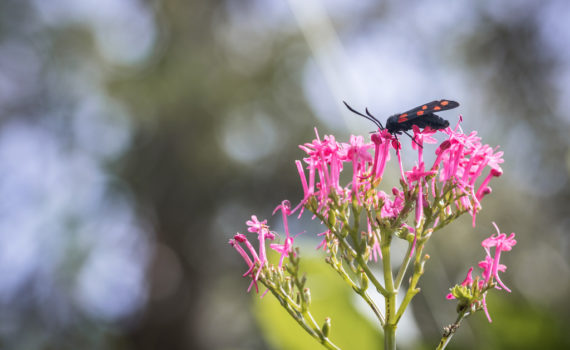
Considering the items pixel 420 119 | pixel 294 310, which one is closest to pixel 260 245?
pixel 294 310

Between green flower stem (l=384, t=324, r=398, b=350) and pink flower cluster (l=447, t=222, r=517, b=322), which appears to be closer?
green flower stem (l=384, t=324, r=398, b=350)

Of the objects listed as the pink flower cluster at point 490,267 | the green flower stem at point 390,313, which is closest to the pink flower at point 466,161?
the pink flower cluster at point 490,267

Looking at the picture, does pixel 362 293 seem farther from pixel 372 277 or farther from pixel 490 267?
pixel 490 267

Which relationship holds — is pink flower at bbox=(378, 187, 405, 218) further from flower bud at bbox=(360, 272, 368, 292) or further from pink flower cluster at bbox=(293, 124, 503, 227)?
flower bud at bbox=(360, 272, 368, 292)

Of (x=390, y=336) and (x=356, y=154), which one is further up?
(x=356, y=154)

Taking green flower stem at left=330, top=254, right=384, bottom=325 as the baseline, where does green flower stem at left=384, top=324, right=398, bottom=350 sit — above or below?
below

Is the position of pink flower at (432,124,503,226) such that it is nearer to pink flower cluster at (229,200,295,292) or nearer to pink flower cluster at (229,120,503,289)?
pink flower cluster at (229,120,503,289)

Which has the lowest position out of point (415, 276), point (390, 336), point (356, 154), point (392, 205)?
point (390, 336)

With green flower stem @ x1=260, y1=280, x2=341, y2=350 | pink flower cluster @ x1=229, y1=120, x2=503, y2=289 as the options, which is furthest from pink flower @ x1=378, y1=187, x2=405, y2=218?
green flower stem @ x1=260, y1=280, x2=341, y2=350

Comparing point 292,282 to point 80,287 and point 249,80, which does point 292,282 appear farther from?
point 249,80

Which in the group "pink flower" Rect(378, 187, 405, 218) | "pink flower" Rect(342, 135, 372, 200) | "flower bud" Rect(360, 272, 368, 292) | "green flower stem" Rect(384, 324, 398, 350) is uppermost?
"pink flower" Rect(342, 135, 372, 200)

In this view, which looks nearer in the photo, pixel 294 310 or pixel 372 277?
pixel 372 277

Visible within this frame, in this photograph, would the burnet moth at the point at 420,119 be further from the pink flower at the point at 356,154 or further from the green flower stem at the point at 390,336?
the green flower stem at the point at 390,336
